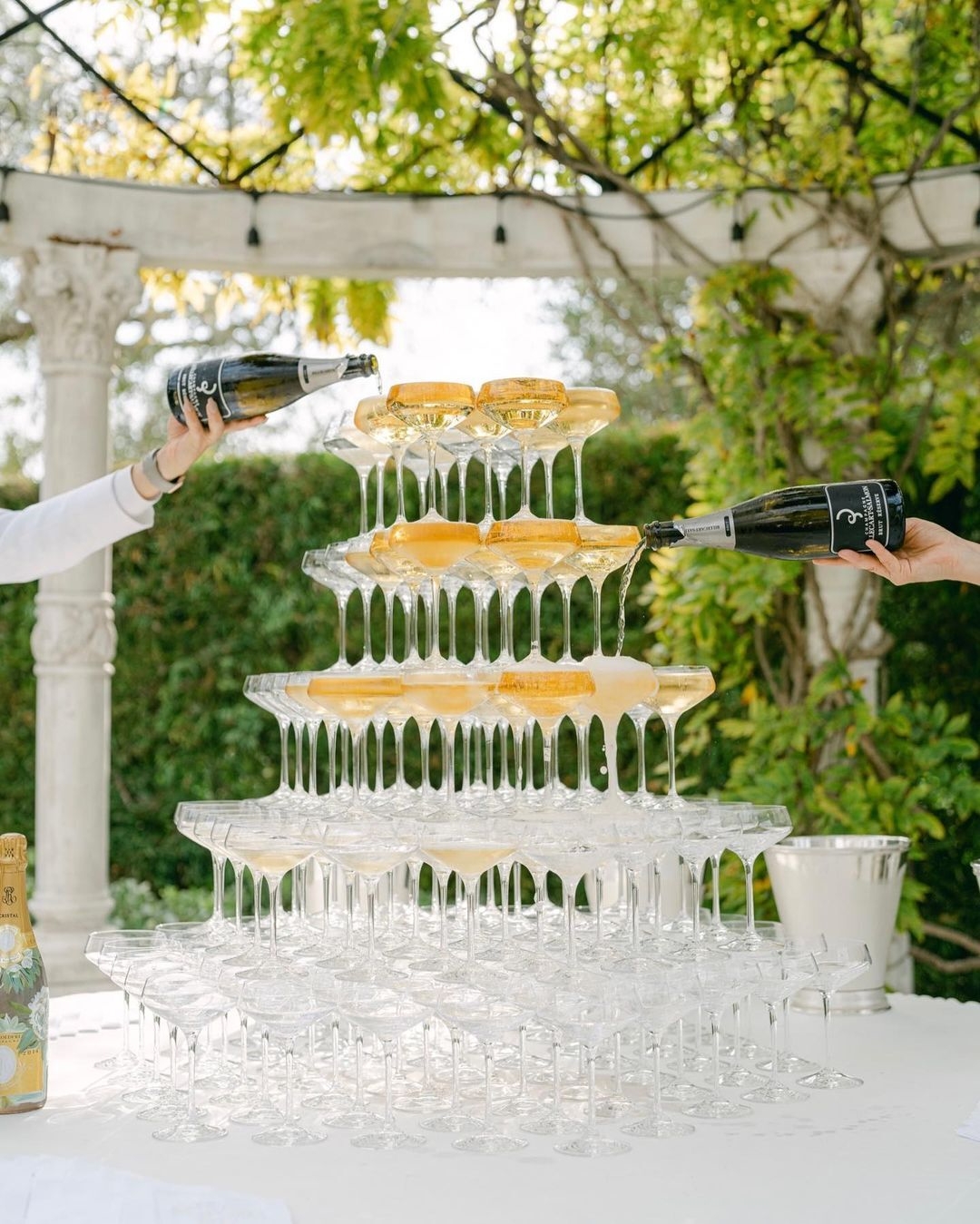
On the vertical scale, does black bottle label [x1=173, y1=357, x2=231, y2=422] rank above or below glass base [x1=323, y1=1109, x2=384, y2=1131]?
above

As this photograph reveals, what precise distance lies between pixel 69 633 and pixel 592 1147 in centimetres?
303

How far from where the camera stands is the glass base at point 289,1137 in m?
2.04

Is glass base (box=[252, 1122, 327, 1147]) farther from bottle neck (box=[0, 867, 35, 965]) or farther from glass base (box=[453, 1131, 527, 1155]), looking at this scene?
bottle neck (box=[0, 867, 35, 965])

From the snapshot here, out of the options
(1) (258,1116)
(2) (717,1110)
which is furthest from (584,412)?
(1) (258,1116)

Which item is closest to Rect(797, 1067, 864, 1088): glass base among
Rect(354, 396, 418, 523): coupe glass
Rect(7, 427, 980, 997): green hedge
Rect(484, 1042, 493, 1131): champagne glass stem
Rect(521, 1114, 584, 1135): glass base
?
Rect(521, 1114, 584, 1135): glass base

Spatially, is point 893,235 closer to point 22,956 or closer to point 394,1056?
point 394,1056

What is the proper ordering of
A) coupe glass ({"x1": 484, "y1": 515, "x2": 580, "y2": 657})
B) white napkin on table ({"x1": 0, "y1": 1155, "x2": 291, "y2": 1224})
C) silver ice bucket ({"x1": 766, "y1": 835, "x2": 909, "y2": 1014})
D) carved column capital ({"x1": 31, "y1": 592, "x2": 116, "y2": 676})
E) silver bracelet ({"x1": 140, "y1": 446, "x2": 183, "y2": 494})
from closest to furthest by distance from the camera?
white napkin on table ({"x1": 0, "y1": 1155, "x2": 291, "y2": 1224}) < coupe glass ({"x1": 484, "y1": 515, "x2": 580, "y2": 657}) < silver bracelet ({"x1": 140, "y1": 446, "x2": 183, "y2": 494}) < silver ice bucket ({"x1": 766, "y1": 835, "x2": 909, "y2": 1014}) < carved column capital ({"x1": 31, "y1": 592, "x2": 116, "y2": 676})

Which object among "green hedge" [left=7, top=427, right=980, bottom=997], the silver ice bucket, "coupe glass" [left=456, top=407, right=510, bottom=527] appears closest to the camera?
"coupe glass" [left=456, top=407, right=510, bottom=527]

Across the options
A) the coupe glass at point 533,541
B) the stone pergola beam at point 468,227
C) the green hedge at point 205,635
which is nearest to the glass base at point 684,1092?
the coupe glass at point 533,541

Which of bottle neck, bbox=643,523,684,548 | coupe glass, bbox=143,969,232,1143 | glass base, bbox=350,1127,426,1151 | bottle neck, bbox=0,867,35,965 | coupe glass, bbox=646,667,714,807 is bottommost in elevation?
glass base, bbox=350,1127,426,1151

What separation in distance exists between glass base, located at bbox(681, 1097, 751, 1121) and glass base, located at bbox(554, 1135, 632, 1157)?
210 mm

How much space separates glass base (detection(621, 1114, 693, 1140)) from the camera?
2068 mm

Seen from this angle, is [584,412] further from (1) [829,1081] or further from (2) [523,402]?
(1) [829,1081]

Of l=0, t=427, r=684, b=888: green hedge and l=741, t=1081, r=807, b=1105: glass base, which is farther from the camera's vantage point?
l=0, t=427, r=684, b=888: green hedge
